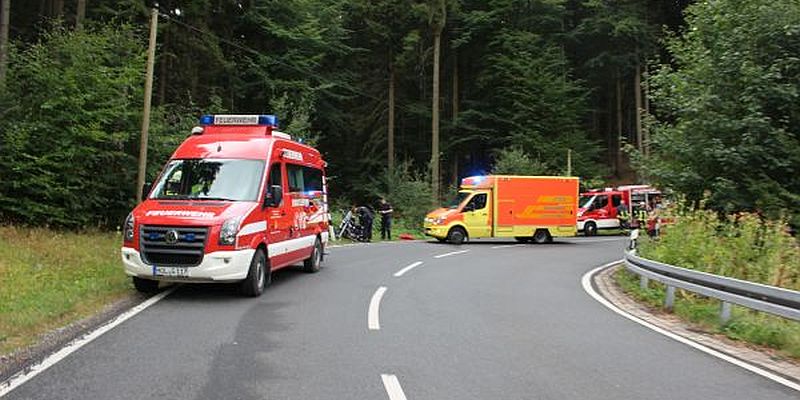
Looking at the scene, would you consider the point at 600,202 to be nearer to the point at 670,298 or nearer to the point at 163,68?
the point at 163,68

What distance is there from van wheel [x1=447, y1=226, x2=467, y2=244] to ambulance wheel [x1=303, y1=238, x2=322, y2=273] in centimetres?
1172

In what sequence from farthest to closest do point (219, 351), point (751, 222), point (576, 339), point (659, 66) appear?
1. point (659, 66)
2. point (751, 222)
3. point (576, 339)
4. point (219, 351)

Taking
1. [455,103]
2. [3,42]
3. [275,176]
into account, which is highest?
[455,103]

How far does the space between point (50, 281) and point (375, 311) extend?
18.2ft

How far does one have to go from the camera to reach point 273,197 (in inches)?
420

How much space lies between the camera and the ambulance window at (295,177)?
12248mm

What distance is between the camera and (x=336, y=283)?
40.2ft

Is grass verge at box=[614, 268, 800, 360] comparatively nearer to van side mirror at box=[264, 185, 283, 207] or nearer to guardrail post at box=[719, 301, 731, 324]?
guardrail post at box=[719, 301, 731, 324]

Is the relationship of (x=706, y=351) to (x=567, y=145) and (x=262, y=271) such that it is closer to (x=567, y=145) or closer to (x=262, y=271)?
(x=262, y=271)

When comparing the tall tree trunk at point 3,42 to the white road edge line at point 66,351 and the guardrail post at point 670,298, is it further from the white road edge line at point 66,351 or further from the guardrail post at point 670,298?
the guardrail post at point 670,298

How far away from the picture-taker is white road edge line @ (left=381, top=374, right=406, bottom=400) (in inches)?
205

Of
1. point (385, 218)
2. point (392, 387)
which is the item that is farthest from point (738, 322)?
point (385, 218)

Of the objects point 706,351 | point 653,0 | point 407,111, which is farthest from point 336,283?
point 653,0

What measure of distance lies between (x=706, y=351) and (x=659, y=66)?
14.0m
